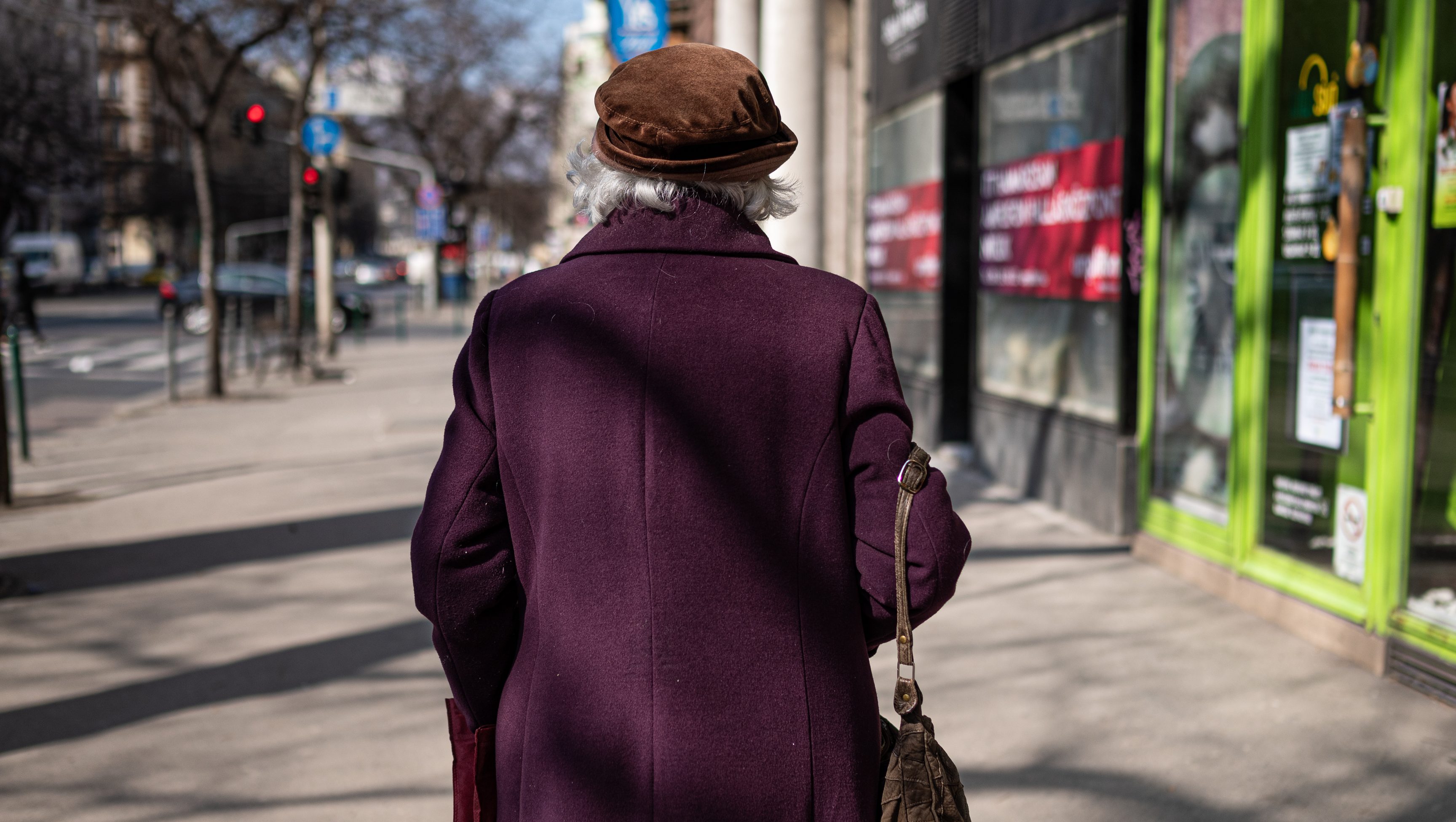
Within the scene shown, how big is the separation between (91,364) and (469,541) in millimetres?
22611

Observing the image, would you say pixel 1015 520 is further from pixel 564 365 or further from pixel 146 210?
pixel 146 210

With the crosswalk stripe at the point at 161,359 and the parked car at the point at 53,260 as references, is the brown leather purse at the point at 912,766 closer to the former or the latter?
the crosswalk stripe at the point at 161,359

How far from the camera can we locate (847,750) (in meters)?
1.85

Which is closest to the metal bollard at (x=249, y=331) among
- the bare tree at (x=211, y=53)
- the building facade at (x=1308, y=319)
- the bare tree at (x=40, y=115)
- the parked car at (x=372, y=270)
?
the bare tree at (x=211, y=53)

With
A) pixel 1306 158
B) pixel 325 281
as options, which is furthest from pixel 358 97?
pixel 1306 158

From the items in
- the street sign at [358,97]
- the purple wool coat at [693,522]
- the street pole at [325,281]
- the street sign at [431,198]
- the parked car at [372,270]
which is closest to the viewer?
the purple wool coat at [693,522]

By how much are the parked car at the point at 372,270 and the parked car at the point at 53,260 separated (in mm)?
18843

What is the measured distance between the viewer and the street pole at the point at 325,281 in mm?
22688

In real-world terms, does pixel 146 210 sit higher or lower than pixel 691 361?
higher

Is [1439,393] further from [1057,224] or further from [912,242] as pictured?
[912,242]

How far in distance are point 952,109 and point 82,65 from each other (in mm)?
50838

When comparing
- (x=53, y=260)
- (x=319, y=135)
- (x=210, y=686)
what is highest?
(x=319, y=135)

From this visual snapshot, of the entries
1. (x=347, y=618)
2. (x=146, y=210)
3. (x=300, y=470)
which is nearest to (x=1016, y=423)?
A: (x=347, y=618)

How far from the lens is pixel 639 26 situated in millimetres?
10000
